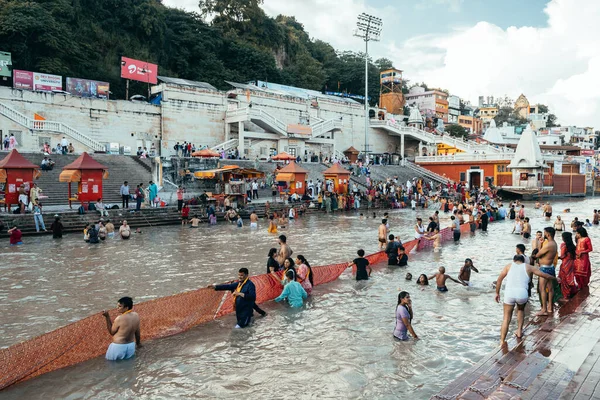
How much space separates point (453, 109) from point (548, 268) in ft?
278

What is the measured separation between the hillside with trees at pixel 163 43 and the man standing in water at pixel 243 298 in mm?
33031

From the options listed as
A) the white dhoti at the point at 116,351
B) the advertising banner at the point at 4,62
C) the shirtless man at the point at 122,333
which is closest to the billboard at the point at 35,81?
the advertising banner at the point at 4,62

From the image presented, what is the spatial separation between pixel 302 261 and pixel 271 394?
4.45 metres

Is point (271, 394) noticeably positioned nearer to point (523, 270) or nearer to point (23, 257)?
point (523, 270)

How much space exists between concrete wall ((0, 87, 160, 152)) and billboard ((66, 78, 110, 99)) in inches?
47.1

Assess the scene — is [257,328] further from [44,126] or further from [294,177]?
[44,126]

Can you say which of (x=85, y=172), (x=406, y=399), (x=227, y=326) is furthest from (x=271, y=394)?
(x=85, y=172)

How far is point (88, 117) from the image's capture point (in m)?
32.8

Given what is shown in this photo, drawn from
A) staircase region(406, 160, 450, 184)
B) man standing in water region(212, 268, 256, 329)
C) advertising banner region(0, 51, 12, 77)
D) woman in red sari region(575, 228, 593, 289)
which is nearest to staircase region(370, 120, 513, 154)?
staircase region(406, 160, 450, 184)

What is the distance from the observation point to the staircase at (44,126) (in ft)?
87.9

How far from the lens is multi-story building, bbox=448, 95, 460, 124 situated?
275ft

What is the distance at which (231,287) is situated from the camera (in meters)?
7.78

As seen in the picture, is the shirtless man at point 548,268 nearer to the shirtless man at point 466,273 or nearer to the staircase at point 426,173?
the shirtless man at point 466,273

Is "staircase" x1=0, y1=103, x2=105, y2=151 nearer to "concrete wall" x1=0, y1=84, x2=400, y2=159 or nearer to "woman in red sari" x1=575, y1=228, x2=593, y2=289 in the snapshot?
"concrete wall" x1=0, y1=84, x2=400, y2=159
